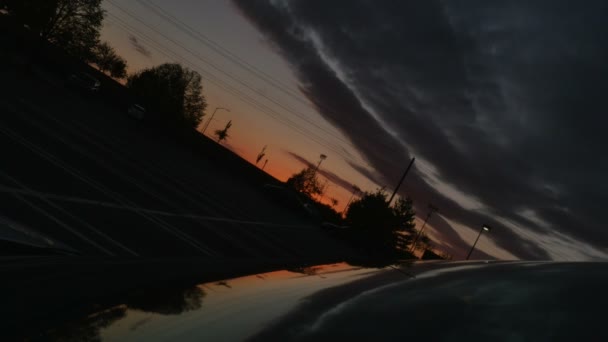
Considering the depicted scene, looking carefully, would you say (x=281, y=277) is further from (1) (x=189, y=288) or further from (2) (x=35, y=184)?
(2) (x=35, y=184)

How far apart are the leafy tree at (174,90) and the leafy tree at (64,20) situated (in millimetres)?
31117

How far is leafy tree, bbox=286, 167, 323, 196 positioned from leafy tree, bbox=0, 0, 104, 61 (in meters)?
84.5

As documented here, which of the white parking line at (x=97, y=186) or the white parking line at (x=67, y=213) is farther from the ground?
the white parking line at (x=97, y=186)

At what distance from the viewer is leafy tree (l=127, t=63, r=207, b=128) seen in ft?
275

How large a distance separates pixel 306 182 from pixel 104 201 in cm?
11954

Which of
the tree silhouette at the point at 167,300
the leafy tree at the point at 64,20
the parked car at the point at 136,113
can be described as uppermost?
the leafy tree at the point at 64,20

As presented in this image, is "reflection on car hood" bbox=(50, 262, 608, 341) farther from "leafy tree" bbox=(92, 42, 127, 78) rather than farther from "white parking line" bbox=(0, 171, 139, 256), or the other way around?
"leafy tree" bbox=(92, 42, 127, 78)

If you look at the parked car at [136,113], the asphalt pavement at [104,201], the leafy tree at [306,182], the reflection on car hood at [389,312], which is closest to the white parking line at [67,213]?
the asphalt pavement at [104,201]

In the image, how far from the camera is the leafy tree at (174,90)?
8369cm

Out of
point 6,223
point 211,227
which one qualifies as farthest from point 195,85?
point 6,223

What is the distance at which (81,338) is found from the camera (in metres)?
1.03

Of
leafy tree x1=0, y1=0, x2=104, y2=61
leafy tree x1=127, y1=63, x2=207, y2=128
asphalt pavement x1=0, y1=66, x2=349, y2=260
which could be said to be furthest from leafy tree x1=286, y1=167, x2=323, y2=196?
asphalt pavement x1=0, y1=66, x2=349, y2=260

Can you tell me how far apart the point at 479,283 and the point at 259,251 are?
10976 mm

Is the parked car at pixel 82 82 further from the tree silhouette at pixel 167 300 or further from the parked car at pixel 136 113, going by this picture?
the tree silhouette at pixel 167 300
